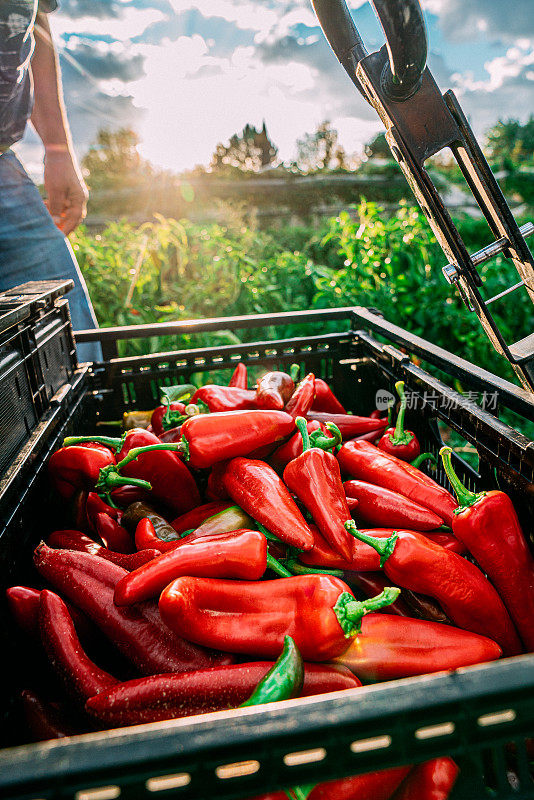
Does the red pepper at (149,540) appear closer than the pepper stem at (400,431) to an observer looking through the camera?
Yes

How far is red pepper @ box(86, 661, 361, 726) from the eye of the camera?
0.79 m

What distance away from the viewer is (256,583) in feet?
3.29

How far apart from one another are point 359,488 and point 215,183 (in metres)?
9.62

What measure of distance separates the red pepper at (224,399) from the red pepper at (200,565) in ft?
2.19

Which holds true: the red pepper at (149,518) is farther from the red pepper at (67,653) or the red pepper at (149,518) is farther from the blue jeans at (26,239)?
the blue jeans at (26,239)

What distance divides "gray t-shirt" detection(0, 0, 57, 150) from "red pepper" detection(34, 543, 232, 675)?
2.01 m

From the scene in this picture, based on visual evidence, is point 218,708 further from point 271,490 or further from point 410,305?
point 410,305

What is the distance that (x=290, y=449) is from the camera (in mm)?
1471

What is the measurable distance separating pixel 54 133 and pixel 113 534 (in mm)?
2352

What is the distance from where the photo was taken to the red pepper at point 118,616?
925 mm

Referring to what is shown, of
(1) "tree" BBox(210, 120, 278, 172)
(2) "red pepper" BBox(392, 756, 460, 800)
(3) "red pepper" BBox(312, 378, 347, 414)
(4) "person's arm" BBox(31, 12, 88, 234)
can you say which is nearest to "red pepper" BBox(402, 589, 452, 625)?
(2) "red pepper" BBox(392, 756, 460, 800)

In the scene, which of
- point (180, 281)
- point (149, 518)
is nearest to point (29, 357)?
point (149, 518)

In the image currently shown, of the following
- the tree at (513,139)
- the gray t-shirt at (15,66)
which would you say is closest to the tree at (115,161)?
the gray t-shirt at (15,66)

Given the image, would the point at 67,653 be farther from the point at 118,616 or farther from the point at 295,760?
the point at 295,760
